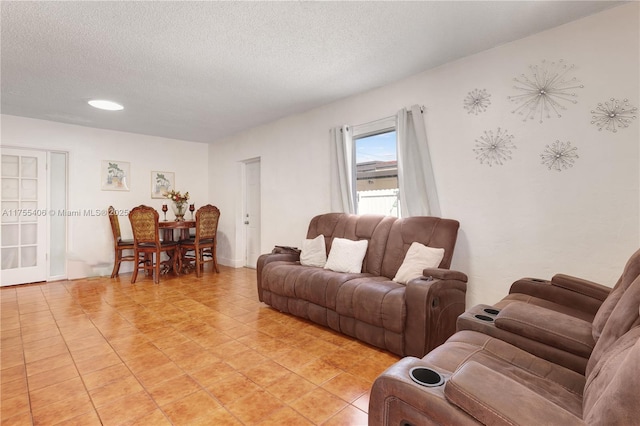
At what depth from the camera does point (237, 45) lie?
8.31 feet

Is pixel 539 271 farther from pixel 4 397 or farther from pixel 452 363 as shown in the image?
pixel 4 397

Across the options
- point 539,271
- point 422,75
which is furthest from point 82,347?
point 422,75

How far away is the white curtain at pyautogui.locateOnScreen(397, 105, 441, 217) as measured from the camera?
9.95 feet

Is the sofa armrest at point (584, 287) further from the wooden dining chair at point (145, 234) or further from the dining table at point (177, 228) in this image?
the dining table at point (177, 228)

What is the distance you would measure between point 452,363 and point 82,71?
393 cm

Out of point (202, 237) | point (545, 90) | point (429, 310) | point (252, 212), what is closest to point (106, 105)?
point (202, 237)

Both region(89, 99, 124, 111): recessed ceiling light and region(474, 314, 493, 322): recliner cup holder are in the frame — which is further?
region(89, 99, 124, 111): recessed ceiling light

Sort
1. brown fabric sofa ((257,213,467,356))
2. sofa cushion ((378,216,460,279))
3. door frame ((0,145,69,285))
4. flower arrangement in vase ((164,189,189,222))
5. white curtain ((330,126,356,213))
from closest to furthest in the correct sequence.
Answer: brown fabric sofa ((257,213,467,356))
sofa cushion ((378,216,460,279))
white curtain ((330,126,356,213))
door frame ((0,145,69,285))
flower arrangement in vase ((164,189,189,222))

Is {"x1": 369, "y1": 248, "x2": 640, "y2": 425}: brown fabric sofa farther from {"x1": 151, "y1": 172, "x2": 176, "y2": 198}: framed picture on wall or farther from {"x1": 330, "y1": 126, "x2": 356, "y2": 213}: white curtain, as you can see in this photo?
{"x1": 151, "y1": 172, "x2": 176, "y2": 198}: framed picture on wall

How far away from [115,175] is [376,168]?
4.56 m

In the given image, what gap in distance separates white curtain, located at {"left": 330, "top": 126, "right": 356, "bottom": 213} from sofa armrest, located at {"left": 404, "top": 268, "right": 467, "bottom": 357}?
1.62 meters

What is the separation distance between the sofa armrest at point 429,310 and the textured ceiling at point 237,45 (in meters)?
1.89

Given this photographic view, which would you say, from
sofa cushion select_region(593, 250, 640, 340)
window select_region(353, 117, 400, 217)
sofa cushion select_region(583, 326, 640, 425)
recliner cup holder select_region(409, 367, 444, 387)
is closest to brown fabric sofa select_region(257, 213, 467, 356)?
window select_region(353, 117, 400, 217)

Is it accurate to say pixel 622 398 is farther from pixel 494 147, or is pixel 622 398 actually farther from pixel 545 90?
pixel 545 90
